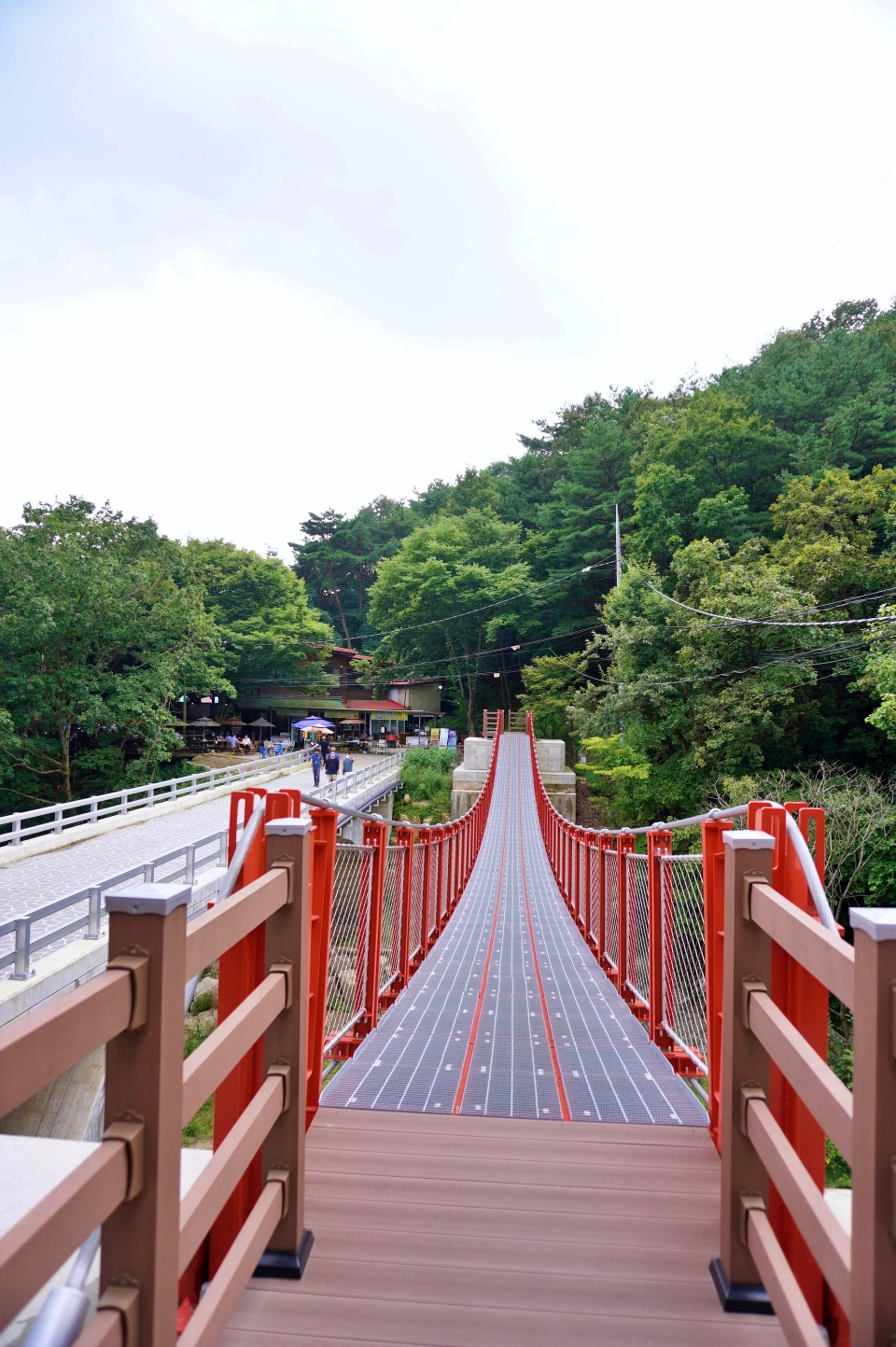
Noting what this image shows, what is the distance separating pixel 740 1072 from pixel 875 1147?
2.27 feet

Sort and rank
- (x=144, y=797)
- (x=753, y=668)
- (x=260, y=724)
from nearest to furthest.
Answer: (x=753, y=668)
(x=144, y=797)
(x=260, y=724)

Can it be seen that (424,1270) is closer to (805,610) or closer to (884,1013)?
(884,1013)

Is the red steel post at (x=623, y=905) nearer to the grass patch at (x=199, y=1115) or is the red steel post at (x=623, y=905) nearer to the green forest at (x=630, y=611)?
the grass patch at (x=199, y=1115)

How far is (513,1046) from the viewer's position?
12.1 ft

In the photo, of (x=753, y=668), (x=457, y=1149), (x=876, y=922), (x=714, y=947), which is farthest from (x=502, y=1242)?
(x=753, y=668)

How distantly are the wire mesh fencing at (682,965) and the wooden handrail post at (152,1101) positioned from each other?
291 centimetres

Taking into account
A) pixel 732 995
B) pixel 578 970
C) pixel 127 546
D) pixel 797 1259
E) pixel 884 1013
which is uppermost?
pixel 127 546

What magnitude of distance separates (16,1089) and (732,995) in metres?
1.46

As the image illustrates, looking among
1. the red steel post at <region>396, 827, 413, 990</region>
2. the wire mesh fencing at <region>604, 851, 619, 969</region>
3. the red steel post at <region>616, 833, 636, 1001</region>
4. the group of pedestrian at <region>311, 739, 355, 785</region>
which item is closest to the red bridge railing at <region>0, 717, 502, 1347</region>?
the red steel post at <region>396, 827, 413, 990</region>

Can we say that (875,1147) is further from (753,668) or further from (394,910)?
(753,668)

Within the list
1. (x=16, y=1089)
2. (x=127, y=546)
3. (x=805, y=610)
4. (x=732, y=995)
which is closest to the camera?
(x=16, y=1089)

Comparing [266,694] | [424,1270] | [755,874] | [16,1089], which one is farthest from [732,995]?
[266,694]

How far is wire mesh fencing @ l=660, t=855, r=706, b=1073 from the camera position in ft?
12.4

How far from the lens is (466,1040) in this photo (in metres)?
3.75
